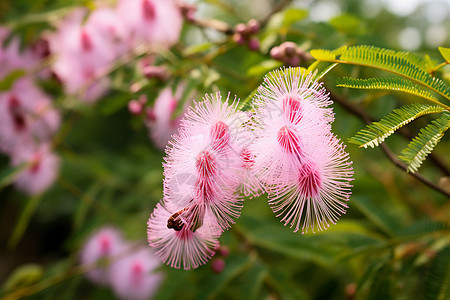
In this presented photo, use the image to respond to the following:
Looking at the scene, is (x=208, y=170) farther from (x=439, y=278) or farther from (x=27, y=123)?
→ (x=27, y=123)

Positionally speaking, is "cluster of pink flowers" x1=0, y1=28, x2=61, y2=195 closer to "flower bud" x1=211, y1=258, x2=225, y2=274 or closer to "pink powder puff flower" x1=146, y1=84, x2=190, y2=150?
"pink powder puff flower" x1=146, y1=84, x2=190, y2=150

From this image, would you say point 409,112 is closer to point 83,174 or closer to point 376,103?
point 376,103

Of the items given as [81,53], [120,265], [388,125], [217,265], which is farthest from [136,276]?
[388,125]

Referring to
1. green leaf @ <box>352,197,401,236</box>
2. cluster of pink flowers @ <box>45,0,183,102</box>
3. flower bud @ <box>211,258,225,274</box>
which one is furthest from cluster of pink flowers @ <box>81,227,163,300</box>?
green leaf @ <box>352,197,401,236</box>

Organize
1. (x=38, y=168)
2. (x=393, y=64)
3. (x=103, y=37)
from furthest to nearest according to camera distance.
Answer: (x=38, y=168) → (x=103, y=37) → (x=393, y=64)

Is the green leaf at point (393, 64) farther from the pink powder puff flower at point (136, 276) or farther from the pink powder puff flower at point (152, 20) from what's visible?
the pink powder puff flower at point (136, 276)

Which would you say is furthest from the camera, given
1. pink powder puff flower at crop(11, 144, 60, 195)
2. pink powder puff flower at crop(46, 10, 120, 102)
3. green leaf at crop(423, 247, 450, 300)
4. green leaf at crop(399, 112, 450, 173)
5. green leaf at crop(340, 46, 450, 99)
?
pink powder puff flower at crop(11, 144, 60, 195)

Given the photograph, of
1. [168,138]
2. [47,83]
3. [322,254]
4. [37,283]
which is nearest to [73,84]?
[47,83]
